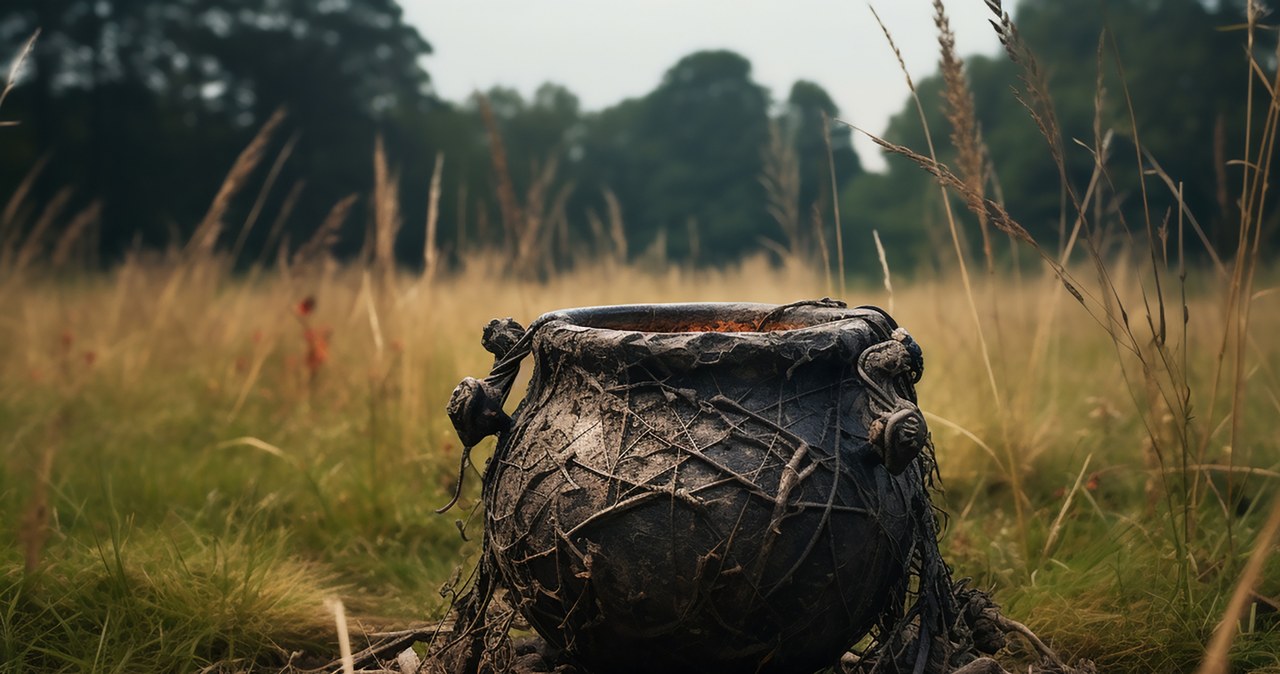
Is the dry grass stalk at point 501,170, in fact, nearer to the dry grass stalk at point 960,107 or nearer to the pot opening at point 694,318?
the pot opening at point 694,318

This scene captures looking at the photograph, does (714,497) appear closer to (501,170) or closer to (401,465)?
(501,170)

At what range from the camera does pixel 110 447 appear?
4582 mm

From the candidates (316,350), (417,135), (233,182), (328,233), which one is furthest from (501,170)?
(417,135)

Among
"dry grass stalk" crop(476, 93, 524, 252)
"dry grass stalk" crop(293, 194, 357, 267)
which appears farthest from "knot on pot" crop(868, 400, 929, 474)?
"dry grass stalk" crop(293, 194, 357, 267)

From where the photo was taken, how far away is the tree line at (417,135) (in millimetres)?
15383

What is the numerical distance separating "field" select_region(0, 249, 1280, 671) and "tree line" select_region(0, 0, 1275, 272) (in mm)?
7058

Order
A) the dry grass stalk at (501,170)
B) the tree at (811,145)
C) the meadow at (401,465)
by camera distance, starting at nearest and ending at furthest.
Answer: the meadow at (401,465) → the dry grass stalk at (501,170) → the tree at (811,145)

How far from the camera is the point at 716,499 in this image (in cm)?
169

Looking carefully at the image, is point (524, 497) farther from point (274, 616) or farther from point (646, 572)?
point (274, 616)

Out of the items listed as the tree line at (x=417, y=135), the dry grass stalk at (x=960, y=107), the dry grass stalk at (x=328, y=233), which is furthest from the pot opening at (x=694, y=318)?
the tree line at (x=417, y=135)

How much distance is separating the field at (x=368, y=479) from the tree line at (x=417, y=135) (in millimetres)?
7058

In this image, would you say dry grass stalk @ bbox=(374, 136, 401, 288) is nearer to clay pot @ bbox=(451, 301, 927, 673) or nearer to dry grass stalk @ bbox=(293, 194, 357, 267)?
dry grass stalk @ bbox=(293, 194, 357, 267)

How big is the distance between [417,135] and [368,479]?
18.6 metres

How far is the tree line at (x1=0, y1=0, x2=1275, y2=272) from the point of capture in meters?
15.4
